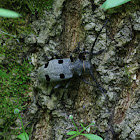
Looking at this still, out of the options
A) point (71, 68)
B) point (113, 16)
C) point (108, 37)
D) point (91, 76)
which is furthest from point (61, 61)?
point (113, 16)

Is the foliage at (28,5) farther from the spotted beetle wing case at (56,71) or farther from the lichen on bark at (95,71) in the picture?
the spotted beetle wing case at (56,71)

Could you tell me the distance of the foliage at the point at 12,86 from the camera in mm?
2432

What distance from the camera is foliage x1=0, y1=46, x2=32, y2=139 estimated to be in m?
2.43

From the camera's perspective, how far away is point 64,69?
9.16 ft

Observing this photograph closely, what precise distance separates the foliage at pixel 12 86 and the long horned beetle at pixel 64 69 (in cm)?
25

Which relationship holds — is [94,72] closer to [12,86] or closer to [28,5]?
[12,86]

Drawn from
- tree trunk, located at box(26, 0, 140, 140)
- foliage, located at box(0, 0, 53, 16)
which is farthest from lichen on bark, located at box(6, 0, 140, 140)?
foliage, located at box(0, 0, 53, 16)

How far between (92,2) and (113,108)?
Result: 4.94 feet

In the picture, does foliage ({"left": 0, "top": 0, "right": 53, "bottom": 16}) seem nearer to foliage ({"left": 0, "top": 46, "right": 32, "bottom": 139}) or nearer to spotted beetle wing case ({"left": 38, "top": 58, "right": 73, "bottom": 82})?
foliage ({"left": 0, "top": 46, "right": 32, "bottom": 139})

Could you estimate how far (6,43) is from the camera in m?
2.47

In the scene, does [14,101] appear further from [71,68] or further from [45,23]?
[45,23]

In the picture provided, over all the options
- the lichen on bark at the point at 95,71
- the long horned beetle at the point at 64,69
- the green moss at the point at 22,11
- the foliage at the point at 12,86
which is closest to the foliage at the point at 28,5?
the green moss at the point at 22,11

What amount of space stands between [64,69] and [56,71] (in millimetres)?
152

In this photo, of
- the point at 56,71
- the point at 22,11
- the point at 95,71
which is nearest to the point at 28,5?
the point at 22,11
